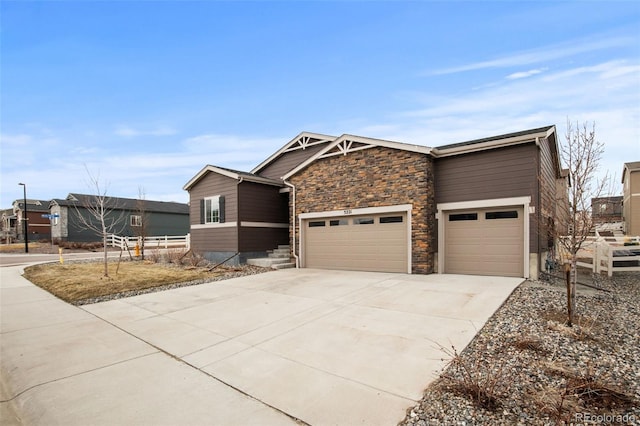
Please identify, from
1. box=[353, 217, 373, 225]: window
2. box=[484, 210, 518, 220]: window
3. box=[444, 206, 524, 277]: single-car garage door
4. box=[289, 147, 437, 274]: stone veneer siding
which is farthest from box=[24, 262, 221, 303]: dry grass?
box=[484, 210, 518, 220]: window

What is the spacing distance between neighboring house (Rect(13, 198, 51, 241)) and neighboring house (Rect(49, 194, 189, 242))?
17.3 feet

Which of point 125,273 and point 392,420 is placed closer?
point 392,420

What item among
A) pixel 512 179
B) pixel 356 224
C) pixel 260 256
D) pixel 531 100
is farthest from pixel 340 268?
pixel 531 100

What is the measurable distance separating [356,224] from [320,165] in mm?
3016

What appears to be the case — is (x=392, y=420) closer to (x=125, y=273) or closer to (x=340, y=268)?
(x=340, y=268)

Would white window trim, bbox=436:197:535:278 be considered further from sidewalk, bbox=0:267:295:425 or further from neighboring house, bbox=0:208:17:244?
neighboring house, bbox=0:208:17:244

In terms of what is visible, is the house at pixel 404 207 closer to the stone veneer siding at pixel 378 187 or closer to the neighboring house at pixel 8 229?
the stone veneer siding at pixel 378 187

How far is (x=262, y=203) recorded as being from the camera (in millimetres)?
15367

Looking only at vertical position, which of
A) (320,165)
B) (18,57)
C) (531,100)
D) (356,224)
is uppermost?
(18,57)

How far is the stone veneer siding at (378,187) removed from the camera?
1079 cm

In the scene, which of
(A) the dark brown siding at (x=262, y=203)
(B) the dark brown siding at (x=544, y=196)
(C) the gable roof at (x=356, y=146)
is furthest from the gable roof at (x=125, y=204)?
(B) the dark brown siding at (x=544, y=196)

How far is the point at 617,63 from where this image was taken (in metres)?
8.27

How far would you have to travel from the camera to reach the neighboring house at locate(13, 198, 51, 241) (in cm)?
3897

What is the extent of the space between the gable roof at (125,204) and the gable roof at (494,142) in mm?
30709
